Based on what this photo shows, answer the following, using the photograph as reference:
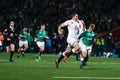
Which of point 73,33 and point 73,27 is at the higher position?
point 73,27

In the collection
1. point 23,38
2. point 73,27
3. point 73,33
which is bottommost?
point 23,38

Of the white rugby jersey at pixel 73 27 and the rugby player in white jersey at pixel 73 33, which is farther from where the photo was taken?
the white rugby jersey at pixel 73 27

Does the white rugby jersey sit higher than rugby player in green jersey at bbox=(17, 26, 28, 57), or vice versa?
the white rugby jersey

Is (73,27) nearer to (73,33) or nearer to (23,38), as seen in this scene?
(73,33)

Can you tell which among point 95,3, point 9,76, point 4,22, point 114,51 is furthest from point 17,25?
point 9,76

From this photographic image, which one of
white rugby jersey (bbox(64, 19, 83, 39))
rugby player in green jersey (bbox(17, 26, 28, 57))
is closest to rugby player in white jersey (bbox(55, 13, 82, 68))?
white rugby jersey (bbox(64, 19, 83, 39))

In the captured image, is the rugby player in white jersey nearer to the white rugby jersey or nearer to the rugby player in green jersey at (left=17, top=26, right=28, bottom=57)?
the white rugby jersey

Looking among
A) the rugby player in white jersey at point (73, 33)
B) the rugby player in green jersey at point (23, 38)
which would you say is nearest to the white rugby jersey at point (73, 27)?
the rugby player in white jersey at point (73, 33)

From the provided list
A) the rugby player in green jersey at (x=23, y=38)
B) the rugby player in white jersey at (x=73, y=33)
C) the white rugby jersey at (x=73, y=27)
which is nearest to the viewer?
the rugby player in white jersey at (x=73, y=33)

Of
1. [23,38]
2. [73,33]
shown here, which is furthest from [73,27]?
[23,38]

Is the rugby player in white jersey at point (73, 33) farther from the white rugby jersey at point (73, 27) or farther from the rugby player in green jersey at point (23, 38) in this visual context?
the rugby player in green jersey at point (23, 38)

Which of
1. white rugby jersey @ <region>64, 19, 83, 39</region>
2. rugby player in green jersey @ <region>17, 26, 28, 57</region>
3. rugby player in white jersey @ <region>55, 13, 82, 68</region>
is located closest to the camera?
rugby player in white jersey @ <region>55, 13, 82, 68</region>

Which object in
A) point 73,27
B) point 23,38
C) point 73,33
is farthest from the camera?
point 23,38

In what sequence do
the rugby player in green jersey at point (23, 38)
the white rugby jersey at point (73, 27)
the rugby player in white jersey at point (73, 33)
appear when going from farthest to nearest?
1. the rugby player in green jersey at point (23, 38)
2. the white rugby jersey at point (73, 27)
3. the rugby player in white jersey at point (73, 33)
